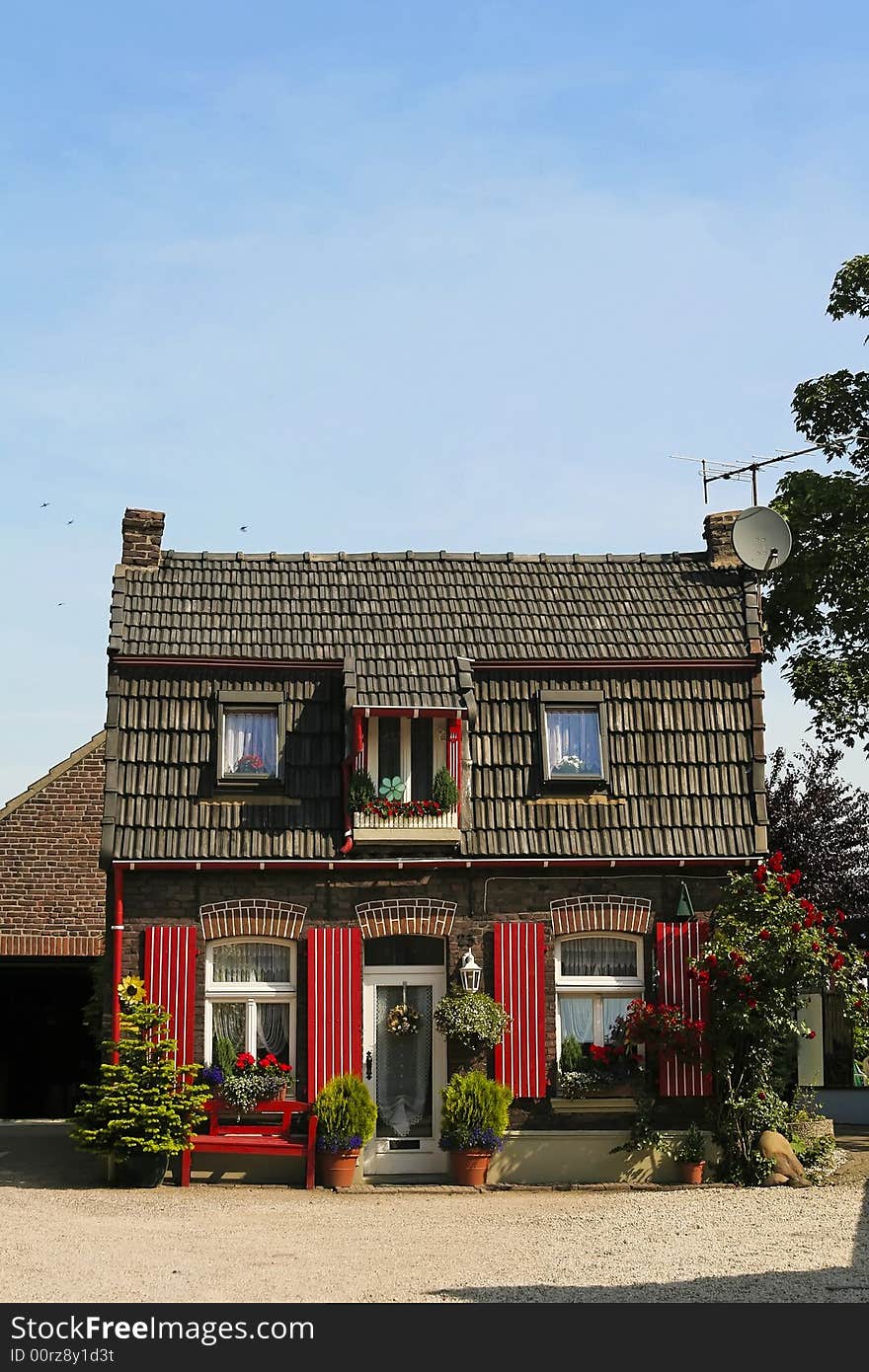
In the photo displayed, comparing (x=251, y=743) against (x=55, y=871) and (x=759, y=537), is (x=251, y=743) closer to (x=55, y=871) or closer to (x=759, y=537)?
(x=759, y=537)

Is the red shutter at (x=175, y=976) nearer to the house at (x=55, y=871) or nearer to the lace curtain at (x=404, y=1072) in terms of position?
the lace curtain at (x=404, y=1072)

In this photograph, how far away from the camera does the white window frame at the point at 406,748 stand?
721 inches

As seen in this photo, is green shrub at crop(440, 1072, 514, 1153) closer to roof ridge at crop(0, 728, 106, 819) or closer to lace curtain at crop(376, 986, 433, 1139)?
lace curtain at crop(376, 986, 433, 1139)

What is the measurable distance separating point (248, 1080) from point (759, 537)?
28.8 ft

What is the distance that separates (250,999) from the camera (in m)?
17.9

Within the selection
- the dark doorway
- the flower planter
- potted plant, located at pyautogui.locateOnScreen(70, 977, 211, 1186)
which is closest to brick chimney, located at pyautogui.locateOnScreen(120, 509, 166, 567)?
potted plant, located at pyautogui.locateOnScreen(70, 977, 211, 1186)

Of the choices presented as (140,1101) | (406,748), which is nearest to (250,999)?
(140,1101)

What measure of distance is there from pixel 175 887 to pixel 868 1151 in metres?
9.02

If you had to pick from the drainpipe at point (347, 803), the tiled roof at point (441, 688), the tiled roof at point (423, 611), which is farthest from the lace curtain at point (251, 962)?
the tiled roof at point (423, 611)

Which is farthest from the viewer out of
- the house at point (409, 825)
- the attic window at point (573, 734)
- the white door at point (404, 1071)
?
the attic window at point (573, 734)

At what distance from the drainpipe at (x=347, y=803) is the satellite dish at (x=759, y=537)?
5.57 m

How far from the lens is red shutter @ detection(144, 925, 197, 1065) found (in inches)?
695
